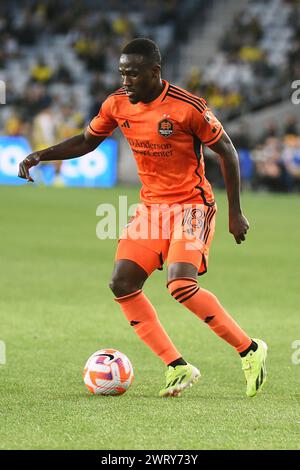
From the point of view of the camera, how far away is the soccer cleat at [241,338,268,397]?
668 cm

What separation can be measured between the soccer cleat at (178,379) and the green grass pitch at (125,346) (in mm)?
82

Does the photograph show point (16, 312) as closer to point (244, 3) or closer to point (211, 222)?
point (211, 222)

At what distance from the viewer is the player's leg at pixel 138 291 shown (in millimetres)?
6863

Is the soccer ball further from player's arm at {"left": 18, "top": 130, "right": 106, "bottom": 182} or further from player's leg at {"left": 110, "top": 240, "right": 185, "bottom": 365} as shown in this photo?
player's arm at {"left": 18, "top": 130, "right": 106, "bottom": 182}

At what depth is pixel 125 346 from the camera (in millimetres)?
8695

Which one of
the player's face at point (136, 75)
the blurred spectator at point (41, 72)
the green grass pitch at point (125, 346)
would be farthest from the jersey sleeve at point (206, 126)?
the blurred spectator at point (41, 72)

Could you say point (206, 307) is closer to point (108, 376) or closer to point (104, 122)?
point (108, 376)

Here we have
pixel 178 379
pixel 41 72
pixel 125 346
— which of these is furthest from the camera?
pixel 41 72

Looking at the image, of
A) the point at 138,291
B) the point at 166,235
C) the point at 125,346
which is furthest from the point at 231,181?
the point at 125,346

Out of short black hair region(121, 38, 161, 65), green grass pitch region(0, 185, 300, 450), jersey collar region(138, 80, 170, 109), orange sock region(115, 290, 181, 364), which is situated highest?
short black hair region(121, 38, 161, 65)

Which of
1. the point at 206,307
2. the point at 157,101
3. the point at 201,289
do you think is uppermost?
the point at 157,101

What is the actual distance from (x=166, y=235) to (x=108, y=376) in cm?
106

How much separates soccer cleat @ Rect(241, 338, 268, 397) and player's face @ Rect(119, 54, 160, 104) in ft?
6.08

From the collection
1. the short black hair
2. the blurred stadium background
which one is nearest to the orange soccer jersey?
the short black hair
